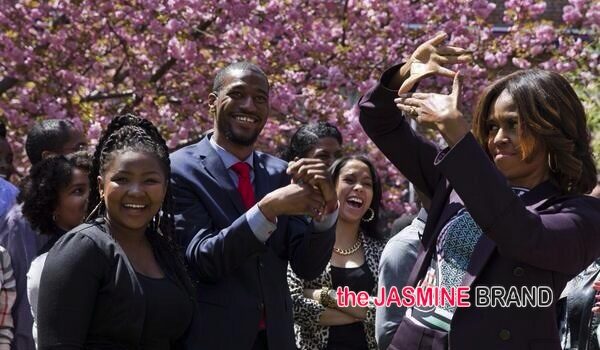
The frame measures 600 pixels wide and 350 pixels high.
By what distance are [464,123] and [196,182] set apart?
4.91 feet

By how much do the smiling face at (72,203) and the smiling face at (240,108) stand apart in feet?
3.07

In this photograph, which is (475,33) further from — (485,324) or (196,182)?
(485,324)

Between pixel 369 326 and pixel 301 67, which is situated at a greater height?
pixel 301 67

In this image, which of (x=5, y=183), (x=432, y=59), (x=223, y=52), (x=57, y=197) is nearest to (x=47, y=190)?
(x=57, y=197)

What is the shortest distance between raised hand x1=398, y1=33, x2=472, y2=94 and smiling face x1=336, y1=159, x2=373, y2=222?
2.69 metres

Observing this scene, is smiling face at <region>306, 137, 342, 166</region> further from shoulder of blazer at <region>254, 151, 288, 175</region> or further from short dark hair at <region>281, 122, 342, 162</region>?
shoulder of blazer at <region>254, 151, 288, 175</region>

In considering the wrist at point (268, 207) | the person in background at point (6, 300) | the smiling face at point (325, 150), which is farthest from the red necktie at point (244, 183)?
the smiling face at point (325, 150)

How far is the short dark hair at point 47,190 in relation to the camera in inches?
203

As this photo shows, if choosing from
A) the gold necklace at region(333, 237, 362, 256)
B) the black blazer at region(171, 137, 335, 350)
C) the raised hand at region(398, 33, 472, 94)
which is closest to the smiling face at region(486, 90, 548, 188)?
the raised hand at region(398, 33, 472, 94)

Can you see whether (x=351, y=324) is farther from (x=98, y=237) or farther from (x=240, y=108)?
(x=98, y=237)

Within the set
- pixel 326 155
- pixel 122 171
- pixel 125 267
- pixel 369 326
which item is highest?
pixel 122 171

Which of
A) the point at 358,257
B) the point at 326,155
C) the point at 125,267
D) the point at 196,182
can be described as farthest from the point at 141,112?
the point at 125,267

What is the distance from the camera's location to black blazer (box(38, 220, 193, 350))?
11.2ft

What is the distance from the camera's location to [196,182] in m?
4.36
